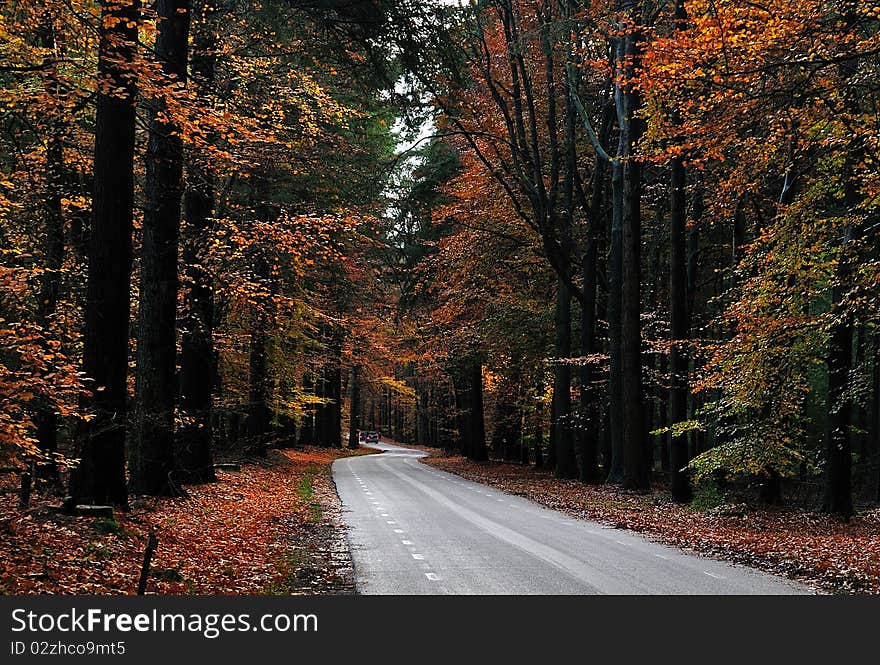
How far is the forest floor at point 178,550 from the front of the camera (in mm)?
7312

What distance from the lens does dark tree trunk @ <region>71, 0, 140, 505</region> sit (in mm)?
10242

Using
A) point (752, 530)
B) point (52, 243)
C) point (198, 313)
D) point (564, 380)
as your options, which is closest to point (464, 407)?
point (564, 380)

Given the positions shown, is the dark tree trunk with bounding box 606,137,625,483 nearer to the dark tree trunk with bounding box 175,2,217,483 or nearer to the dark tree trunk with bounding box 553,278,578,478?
the dark tree trunk with bounding box 553,278,578,478

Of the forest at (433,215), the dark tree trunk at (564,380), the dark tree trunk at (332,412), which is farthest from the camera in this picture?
the dark tree trunk at (332,412)

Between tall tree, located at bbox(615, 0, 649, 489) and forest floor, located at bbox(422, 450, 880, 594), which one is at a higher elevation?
tall tree, located at bbox(615, 0, 649, 489)

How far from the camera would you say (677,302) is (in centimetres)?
1833

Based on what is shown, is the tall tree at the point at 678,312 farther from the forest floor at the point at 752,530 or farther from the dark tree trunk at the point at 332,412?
the dark tree trunk at the point at 332,412

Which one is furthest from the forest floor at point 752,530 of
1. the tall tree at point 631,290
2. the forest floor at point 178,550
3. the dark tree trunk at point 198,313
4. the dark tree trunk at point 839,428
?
the dark tree trunk at point 198,313

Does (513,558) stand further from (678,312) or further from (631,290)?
(631,290)

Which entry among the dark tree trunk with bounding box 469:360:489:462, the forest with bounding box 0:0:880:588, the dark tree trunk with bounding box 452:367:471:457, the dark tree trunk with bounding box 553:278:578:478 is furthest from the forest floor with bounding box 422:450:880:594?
the dark tree trunk with bounding box 452:367:471:457

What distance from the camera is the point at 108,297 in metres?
10.3

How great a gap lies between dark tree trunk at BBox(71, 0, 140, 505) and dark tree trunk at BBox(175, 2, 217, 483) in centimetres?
288

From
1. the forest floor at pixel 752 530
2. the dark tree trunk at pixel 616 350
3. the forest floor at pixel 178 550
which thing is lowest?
the forest floor at pixel 752 530

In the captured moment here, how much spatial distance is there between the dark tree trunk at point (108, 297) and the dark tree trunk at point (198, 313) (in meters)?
2.88
